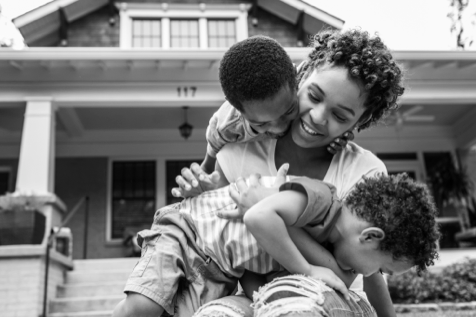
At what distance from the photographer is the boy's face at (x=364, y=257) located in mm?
1538

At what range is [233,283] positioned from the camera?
5.82 feet

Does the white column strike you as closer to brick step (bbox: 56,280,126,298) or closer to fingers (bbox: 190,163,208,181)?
brick step (bbox: 56,280,126,298)

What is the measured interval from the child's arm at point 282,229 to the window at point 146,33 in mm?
9026

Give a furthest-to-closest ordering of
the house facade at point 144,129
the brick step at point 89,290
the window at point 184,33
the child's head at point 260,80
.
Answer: the window at point 184,33 < the house facade at point 144,129 < the brick step at point 89,290 < the child's head at point 260,80

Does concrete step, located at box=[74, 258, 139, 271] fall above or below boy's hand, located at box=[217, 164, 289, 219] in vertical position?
below

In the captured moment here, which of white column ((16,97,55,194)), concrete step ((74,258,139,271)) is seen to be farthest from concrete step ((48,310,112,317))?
white column ((16,97,55,194))

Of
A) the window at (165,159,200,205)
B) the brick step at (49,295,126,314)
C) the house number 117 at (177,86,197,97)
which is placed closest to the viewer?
the brick step at (49,295,126,314)

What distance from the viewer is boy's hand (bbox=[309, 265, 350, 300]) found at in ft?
4.82

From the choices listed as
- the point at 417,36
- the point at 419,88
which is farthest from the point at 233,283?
the point at 417,36

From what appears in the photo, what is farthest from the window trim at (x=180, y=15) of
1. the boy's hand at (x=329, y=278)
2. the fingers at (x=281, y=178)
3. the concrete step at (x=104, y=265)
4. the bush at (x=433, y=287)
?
the boy's hand at (x=329, y=278)

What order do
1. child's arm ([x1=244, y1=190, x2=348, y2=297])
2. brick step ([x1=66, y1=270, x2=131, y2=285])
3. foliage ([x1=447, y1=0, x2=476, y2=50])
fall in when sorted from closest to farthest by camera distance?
child's arm ([x1=244, y1=190, x2=348, y2=297]), brick step ([x1=66, y1=270, x2=131, y2=285]), foliage ([x1=447, y1=0, x2=476, y2=50])

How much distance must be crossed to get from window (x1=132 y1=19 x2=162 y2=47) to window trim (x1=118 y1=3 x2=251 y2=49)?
0.28ft

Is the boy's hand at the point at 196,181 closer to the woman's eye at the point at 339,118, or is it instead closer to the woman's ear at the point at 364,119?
the woman's eye at the point at 339,118

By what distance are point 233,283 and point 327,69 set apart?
2.81ft
